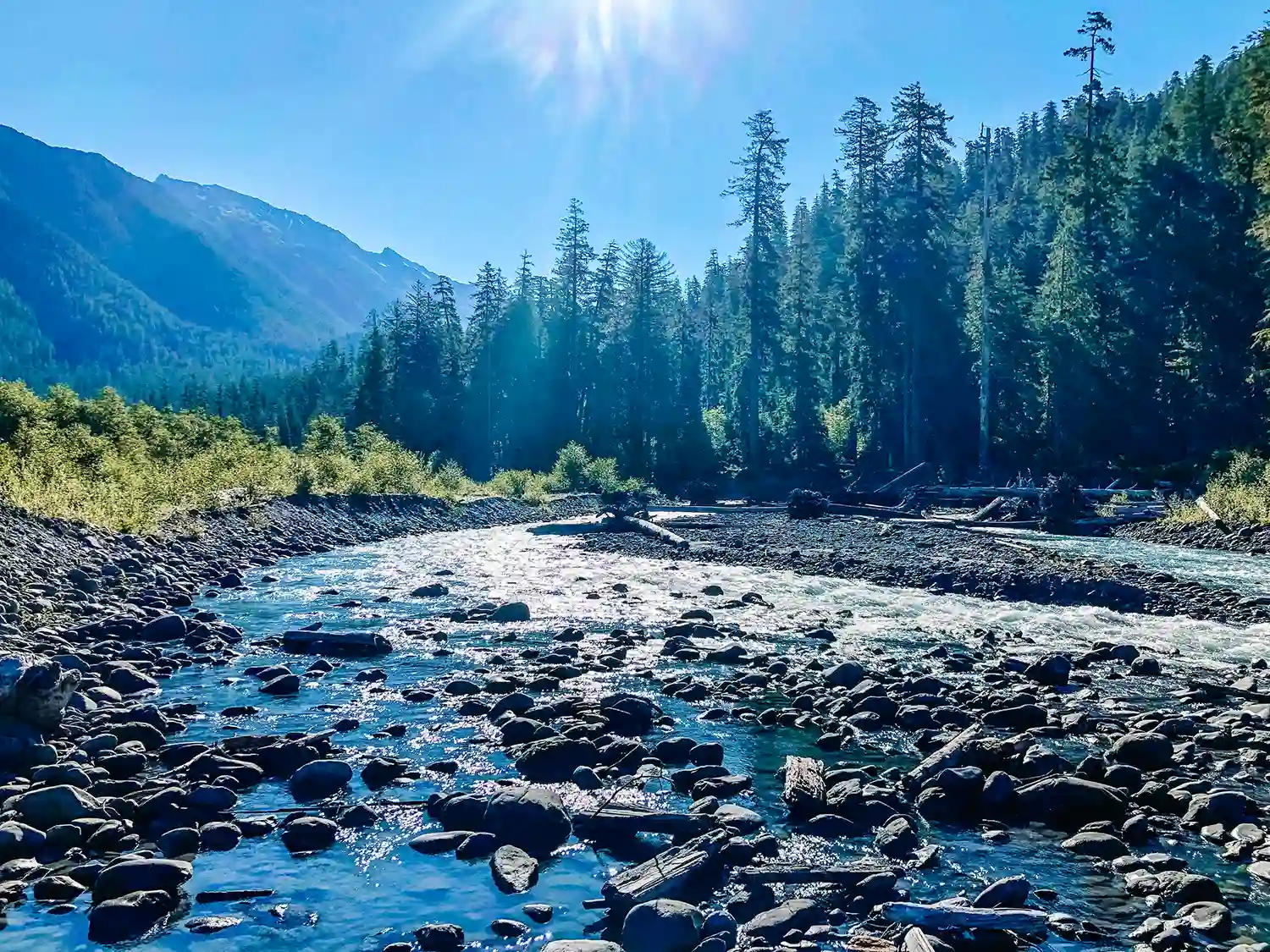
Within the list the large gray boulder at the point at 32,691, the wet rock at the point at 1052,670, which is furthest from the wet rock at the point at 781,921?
the wet rock at the point at 1052,670

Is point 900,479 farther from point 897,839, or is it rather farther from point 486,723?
point 897,839

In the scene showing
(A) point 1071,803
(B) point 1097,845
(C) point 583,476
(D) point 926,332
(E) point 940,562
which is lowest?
(B) point 1097,845

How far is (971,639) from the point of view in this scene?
49.3ft

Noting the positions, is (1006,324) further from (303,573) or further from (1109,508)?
(303,573)

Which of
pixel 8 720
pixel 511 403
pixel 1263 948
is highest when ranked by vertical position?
pixel 511 403

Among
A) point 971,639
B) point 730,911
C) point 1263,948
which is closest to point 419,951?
point 730,911

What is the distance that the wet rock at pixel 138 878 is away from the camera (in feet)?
19.9

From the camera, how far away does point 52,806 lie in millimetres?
7020

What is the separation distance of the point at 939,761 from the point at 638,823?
2.95 metres

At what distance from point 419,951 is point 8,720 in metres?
5.23

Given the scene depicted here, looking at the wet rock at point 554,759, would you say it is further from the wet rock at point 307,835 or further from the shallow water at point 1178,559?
the shallow water at point 1178,559

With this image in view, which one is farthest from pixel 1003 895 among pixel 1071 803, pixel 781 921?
pixel 1071 803

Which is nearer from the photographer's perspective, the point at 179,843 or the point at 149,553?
the point at 179,843

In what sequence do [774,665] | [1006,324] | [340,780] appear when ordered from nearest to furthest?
[340,780], [774,665], [1006,324]
